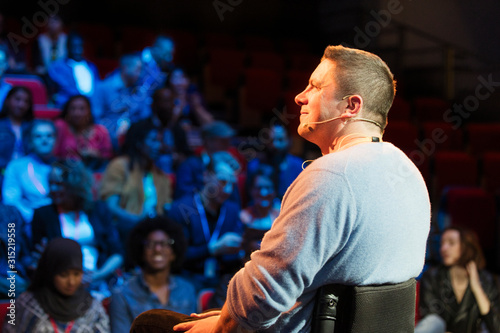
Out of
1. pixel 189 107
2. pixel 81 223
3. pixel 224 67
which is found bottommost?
pixel 81 223

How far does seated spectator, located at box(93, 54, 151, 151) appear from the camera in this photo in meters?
3.04

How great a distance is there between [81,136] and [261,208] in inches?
35.1

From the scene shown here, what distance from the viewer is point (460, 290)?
235 centimetres

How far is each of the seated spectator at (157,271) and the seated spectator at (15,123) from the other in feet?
2.67

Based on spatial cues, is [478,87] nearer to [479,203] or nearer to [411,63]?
[411,63]

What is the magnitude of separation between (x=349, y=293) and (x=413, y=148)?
2.77 metres

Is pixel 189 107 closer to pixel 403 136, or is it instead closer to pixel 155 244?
pixel 403 136

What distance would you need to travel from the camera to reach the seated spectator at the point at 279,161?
A: 285 centimetres

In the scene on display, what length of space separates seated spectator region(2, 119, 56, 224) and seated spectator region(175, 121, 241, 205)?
1.81 ft

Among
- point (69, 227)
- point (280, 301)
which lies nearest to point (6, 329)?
point (69, 227)

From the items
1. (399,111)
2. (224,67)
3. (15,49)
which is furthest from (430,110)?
(15,49)

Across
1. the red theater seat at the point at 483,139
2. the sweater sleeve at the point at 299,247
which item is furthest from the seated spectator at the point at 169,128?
the sweater sleeve at the point at 299,247

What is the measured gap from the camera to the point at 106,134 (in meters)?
2.84

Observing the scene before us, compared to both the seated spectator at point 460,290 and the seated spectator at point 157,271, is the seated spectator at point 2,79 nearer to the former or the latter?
the seated spectator at point 157,271
